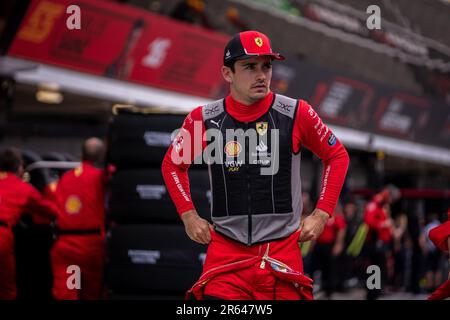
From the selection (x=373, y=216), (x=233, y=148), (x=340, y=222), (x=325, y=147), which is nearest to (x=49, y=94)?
(x=340, y=222)

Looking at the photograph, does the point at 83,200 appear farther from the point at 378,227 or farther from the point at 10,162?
the point at 378,227

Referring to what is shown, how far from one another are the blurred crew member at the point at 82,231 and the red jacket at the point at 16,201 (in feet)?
1.42

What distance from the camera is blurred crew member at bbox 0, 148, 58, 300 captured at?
804 centimetres

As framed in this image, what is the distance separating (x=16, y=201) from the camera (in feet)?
26.6

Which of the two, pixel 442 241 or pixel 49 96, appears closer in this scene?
pixel 442 241

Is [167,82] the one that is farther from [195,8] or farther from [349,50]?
[349,50]

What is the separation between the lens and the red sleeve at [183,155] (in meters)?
4.73

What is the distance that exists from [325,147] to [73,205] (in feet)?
14.7

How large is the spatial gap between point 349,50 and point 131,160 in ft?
52.3

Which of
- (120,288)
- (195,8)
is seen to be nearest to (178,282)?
(120,288)

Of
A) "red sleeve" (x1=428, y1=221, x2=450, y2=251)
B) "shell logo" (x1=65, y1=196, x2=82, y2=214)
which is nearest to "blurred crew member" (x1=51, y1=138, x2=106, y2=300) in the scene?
"shell logo" (x1=65, y1=196, x2=82, y2=214)
